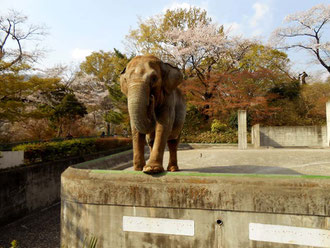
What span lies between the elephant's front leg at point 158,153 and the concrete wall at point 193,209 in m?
0.17

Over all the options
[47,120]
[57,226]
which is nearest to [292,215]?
[57,226]

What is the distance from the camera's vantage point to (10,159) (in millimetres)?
8547

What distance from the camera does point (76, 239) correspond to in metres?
4.02

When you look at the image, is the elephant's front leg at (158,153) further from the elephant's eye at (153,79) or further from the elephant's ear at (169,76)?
the elephant's eye at (153,79)

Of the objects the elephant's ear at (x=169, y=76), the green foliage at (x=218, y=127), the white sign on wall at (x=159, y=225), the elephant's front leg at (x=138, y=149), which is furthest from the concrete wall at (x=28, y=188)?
the green foliage at (x=218, y=127)

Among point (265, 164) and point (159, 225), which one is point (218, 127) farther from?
point (159, 225)

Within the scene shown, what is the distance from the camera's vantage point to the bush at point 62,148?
31.6ft

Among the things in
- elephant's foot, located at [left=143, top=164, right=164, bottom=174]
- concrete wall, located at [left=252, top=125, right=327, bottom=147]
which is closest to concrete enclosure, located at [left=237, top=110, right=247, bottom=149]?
concrete wall, located at [left=252, top=125, right=327, bottom=147]

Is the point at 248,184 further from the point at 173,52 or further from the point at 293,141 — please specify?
the point at 173,52

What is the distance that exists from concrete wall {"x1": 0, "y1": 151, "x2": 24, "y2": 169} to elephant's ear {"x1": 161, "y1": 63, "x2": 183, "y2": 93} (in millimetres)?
7431

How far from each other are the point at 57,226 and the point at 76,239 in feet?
13.9

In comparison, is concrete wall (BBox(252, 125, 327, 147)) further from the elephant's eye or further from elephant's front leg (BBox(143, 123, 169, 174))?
the elephant's eye

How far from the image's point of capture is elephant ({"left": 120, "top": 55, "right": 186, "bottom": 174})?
3.48 metres

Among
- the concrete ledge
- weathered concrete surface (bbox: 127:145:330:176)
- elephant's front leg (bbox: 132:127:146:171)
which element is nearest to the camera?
the concrete ledge
